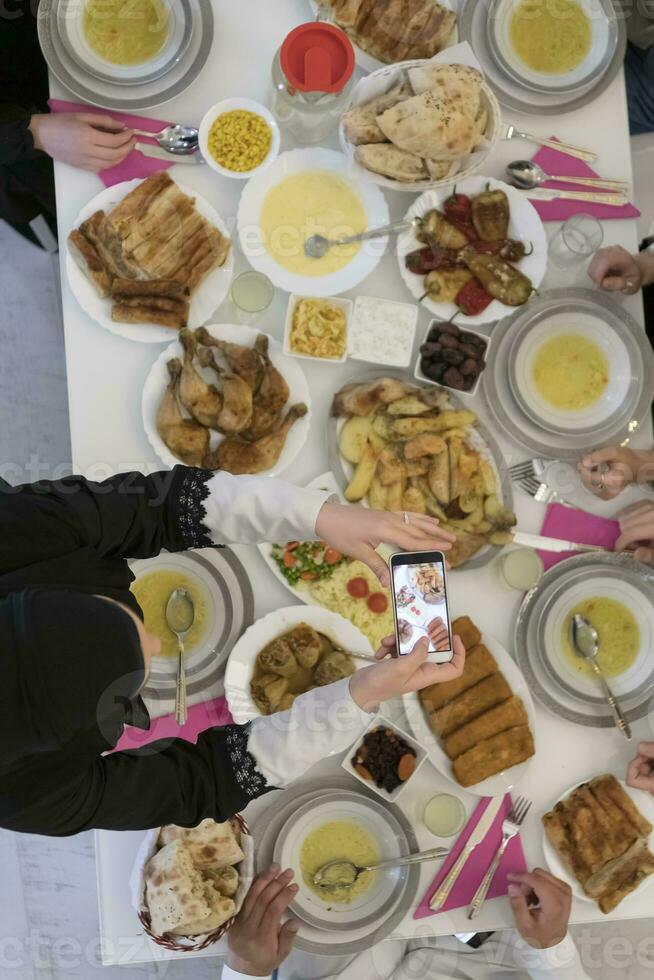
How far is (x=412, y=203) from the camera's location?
1827 millimetres

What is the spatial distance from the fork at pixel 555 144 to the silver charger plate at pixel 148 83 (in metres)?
0.70

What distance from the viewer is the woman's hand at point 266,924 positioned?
5.34 ft

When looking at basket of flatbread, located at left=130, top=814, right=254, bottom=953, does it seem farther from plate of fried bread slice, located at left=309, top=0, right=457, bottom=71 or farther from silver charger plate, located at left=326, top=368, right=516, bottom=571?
plate of fried bread slice, located at left=309, top=0, right=457, bottom=71

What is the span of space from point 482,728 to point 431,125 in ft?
4.06

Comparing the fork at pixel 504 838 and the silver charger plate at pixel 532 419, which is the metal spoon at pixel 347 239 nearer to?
the silver charger plate at pixel 532 419

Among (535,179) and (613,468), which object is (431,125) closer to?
(535,179)

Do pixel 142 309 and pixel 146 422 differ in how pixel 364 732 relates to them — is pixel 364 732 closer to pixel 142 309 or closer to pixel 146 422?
pixel 146 422

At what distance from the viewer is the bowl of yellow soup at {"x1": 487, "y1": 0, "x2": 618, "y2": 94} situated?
1845 millimetres

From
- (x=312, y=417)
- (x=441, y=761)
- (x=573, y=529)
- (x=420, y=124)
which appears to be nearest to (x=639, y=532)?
(x=573, y=529)

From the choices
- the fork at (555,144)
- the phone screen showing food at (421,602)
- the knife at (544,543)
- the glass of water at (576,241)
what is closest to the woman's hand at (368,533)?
the phone screen showing food at (421,602)

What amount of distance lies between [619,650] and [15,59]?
6.52 feet

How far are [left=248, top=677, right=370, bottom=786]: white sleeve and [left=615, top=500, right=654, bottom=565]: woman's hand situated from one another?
75 centimetres

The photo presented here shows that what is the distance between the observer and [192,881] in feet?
5.08

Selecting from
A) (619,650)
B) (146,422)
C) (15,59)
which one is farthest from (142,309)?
(619,650)
